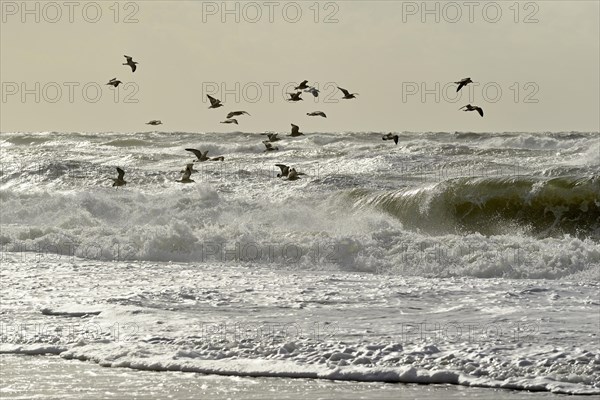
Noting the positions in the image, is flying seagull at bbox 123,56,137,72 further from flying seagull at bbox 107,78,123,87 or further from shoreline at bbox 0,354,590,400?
shoreline at bbox 0,354,590,400

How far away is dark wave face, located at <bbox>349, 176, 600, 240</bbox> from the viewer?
21.1 meters

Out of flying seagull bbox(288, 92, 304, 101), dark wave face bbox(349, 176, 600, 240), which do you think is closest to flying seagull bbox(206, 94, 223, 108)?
flying seagull bbox(288, 92, 304, 101)

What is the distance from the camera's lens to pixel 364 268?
16.2 meters

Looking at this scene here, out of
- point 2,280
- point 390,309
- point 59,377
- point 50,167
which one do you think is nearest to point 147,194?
point 50,167

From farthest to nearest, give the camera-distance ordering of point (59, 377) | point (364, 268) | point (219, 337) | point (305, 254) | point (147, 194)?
point (147, 194) < point (305, 254) < point (364, 268) < point (219, 337) < point (59, 377)

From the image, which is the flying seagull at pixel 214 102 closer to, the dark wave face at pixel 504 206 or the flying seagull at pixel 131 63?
the flying seagull at pixel 131 63

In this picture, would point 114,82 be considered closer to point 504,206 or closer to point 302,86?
point 302,86

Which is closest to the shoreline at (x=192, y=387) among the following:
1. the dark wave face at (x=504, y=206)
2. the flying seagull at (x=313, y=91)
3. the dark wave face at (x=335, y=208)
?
the dark wave face at (x=335, y=208)

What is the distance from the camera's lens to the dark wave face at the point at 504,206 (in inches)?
830

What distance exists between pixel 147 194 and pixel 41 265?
10.5 m

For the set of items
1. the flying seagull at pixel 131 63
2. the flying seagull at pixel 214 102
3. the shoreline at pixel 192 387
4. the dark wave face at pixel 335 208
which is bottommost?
the shoreline at pixel 192 387

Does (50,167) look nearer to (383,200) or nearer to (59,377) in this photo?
(383,200)

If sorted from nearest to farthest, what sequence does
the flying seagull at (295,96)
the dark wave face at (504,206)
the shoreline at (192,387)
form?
the shoreline at (192,387) < the flying seagull at (295,96) < the dark wave face at (504,206)

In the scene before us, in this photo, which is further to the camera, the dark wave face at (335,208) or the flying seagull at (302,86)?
the flying seagull at (302,86)
